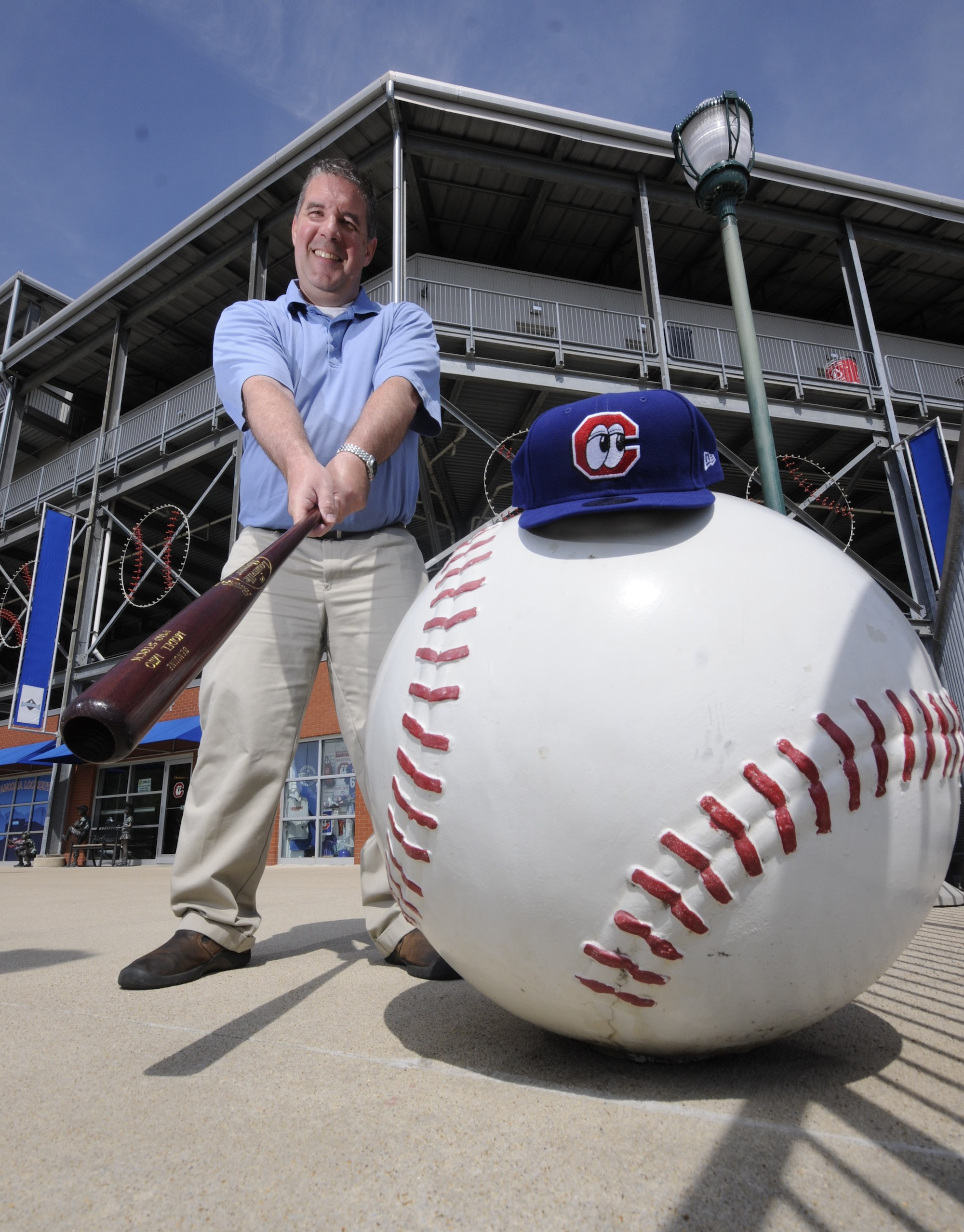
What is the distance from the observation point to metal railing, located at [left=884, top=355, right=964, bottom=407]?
1167 centimetres

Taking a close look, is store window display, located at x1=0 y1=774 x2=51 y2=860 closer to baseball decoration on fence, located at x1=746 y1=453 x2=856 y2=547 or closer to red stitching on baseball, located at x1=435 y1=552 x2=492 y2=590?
baseball decoration on fence, located at x1=746 y1=453 x2=856 y2=547

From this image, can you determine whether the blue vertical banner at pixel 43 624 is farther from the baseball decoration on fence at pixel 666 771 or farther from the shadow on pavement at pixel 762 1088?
the baseball decoration on fence at pixel 666 771

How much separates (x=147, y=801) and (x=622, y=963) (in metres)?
13.6

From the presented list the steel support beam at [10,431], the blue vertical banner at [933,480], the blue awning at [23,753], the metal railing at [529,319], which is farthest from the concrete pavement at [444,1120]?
the steel support beam at [10,431]

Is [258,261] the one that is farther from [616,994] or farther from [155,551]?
[616,994]

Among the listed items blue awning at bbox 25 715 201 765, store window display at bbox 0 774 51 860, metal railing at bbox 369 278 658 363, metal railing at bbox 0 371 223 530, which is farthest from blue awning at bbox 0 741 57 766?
metal railing at bbox 369 278 658 363

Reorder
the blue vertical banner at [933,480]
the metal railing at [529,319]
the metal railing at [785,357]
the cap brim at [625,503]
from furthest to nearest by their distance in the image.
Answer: the metal railing at [785,357]
the metal railing at [529,319]
the blue vertical banner at [933,480]
the cap brim at [625,503]

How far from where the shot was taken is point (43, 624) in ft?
38.0

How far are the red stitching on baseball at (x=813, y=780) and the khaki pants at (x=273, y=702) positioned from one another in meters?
1.20

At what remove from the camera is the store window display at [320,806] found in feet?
34.7

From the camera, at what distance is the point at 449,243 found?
41.5 ft

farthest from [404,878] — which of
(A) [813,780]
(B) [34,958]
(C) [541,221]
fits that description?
(C) [541,221]

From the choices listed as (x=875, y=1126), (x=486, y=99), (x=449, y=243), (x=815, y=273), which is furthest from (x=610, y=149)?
(x=875, y=1126)

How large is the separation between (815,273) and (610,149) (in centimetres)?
510
